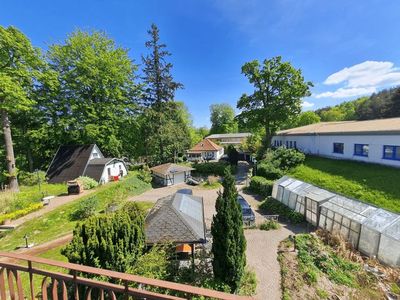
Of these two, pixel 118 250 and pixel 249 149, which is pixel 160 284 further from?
pixel 249 149

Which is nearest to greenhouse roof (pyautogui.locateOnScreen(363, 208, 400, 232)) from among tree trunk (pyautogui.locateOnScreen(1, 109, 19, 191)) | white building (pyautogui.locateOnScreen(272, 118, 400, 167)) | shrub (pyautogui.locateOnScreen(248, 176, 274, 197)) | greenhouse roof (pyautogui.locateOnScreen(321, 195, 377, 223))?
greenhouse roof (pyautogui.locateOnScreen(321, 195, 377, 223))

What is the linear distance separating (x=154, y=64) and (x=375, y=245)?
112 feet

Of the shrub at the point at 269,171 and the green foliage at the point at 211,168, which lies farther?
the green foliage at the point at 211,168

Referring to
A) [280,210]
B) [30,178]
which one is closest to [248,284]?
[280,210]

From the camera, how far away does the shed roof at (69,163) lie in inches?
931

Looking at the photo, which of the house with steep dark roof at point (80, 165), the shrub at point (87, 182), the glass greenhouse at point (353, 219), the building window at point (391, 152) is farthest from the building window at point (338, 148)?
the shrub at point (87, 182)

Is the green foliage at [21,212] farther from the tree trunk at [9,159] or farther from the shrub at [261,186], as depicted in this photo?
the shrub at [261,186]

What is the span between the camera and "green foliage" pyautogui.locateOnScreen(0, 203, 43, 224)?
14.3 m

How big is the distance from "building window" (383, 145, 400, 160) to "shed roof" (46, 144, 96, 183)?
101 ft

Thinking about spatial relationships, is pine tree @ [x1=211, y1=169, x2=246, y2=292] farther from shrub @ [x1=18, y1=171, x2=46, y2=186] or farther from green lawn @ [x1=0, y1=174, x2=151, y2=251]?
shrub @ [x1=18, y1=171, x2=46, y2=186]

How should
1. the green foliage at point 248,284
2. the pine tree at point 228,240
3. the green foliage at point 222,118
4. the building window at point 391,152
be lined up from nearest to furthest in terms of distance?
the pine tree at point 228,240, the green foliage at point 248,284, the building window at point 391,152, the green foliage at point 222,118

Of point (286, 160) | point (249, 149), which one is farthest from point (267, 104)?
point (249, 149)

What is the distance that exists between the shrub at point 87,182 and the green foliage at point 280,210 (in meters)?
17.5

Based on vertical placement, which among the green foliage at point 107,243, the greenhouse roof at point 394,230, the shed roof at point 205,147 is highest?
the shed roof at point 205,147
